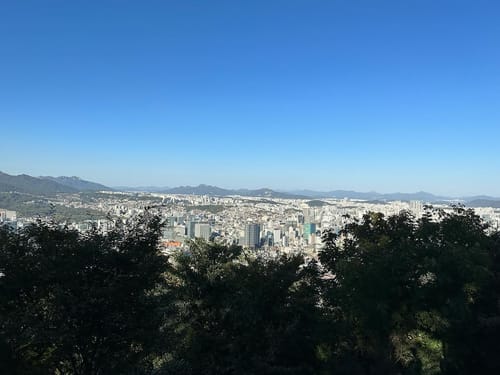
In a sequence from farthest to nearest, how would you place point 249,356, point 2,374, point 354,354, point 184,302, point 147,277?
point 354,354, point 184,302, point 249,356, point 147,277, point 2,374

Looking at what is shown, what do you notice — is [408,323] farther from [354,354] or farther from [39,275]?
[39,275]

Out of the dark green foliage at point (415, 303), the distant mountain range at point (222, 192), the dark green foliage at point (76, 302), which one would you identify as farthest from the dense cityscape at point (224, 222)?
the distant mountain range at point (222, 192)

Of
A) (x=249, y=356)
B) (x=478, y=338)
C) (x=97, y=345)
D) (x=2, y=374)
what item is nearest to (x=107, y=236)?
(x=97, y=345)

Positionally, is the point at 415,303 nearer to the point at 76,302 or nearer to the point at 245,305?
the point at 245,305

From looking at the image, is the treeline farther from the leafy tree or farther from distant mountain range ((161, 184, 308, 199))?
distant mountain range ((161, 184, 308, 199))

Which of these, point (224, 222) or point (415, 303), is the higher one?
point (415, 303)

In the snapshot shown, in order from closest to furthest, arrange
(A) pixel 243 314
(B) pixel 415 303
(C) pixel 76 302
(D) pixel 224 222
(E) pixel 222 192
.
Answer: (C) pixel 76 302
(A) pixel 243 314
(B) pixel 415 303
(D) pixel 224 222
(E) pixel 222 192

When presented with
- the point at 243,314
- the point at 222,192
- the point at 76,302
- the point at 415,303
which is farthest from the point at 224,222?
the point at 222,192

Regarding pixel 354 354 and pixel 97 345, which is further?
pixel 354 354

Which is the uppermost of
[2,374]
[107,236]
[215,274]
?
[107,236]
